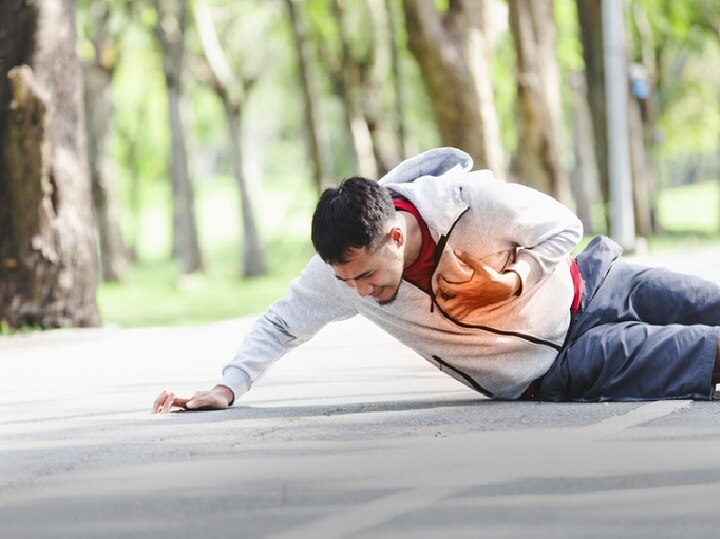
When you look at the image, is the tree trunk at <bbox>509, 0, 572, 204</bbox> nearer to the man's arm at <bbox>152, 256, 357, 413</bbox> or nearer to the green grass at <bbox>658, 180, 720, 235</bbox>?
the man's arm at <bbox>152, 256, 357, 413</bbox>

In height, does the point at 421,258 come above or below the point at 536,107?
above

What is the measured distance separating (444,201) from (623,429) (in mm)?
1073

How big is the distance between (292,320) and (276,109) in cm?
4095

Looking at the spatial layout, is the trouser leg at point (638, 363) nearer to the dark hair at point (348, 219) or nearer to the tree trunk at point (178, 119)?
the dark hair at point (348, 219)

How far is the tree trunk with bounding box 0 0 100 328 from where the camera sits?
12828 millimetres

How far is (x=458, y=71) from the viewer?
18141 mm

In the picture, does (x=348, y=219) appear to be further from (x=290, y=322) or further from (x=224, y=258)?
(x=224, y=258)

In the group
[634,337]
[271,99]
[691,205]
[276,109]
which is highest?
[271,99]

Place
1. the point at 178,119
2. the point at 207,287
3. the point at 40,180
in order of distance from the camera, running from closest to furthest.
→ the point at 40,180 < the point at 207,287 < the point at 178,119

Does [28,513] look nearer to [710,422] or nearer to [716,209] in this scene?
[710,422]

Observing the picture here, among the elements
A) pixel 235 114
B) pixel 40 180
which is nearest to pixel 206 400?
pixel 40 180

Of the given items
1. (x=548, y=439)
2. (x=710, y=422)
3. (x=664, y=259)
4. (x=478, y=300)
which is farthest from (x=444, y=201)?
(x=664, y=259)

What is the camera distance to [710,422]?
5.39 meters

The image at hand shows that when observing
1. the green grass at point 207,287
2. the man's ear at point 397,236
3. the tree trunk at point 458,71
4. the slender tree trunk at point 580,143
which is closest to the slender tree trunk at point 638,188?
the green grass at point 207,287
